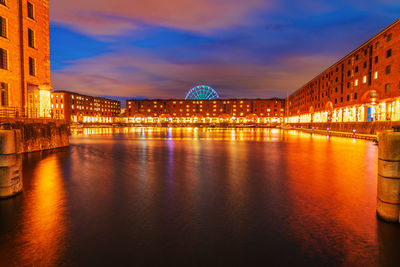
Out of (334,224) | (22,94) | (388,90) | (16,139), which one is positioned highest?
(388,90)

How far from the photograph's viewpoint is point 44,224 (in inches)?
254

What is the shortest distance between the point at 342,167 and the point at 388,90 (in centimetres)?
3463

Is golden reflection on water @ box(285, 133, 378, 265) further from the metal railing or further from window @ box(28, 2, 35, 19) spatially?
window @ box(28, 2, 35, 19)

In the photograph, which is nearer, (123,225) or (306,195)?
(123,225)

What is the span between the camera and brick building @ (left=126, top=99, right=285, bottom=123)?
178 m

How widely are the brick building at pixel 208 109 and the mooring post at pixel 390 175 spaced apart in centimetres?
16712

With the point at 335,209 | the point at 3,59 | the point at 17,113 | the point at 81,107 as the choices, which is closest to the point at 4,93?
the point at 3,59

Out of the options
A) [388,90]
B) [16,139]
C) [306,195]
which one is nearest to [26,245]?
[16,139]

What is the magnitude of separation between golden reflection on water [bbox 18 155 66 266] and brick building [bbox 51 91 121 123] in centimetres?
12146

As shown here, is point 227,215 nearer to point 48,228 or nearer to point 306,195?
point 306,195

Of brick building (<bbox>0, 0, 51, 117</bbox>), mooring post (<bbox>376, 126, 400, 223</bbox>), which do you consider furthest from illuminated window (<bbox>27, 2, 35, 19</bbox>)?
mooring post (<bbox>376, 126, 400, 223</bbox>)

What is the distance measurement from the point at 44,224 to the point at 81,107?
165102 mm

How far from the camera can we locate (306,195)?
9000 millimetres

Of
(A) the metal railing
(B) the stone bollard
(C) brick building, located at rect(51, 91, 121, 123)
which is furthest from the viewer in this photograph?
(C) brick building, located at rect(51, 91, 121, 123)
